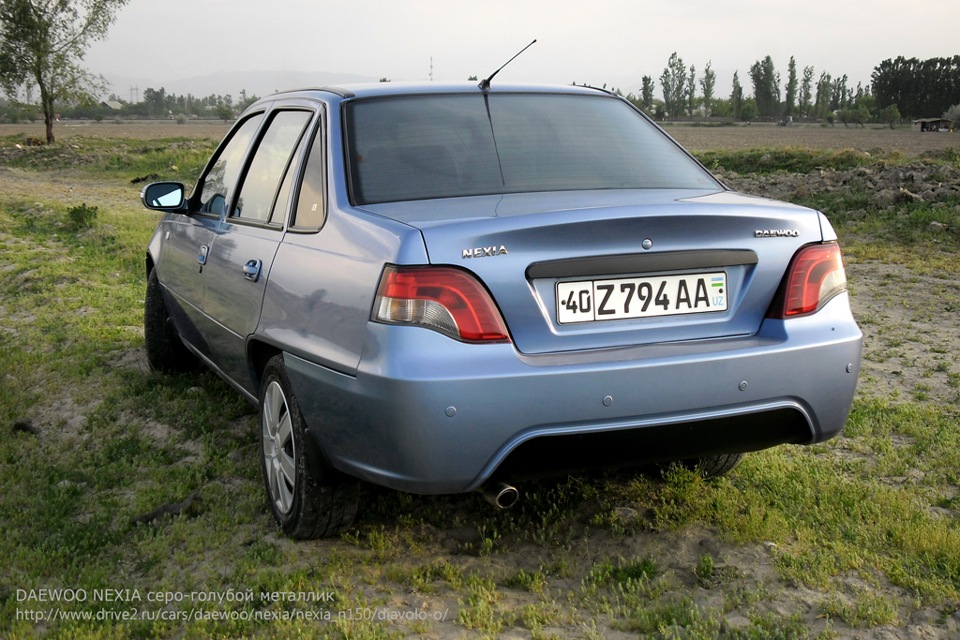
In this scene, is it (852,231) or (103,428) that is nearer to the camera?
(103,428)

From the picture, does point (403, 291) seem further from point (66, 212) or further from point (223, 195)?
point (66, 212)

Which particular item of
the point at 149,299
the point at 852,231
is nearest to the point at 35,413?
the point at 149,299

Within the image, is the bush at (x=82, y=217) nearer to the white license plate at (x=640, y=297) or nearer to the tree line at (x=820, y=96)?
the white license plate at (x=640, y=297)

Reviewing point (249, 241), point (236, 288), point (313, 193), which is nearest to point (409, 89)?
point (313, 193)

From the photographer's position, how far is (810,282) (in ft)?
10.6

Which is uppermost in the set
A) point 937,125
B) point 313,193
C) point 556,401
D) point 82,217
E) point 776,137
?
point 313,193

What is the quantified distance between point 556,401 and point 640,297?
45 cm

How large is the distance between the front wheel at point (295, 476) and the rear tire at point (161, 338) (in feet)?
7.57

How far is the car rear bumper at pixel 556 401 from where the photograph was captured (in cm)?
277

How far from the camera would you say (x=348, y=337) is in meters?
2.97

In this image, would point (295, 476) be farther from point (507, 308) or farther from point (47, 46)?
point (47, 46)

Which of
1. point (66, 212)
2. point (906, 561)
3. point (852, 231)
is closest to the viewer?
point (906, 561)

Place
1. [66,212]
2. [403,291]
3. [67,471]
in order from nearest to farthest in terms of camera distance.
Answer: [403,291] → [67,471] → [66,212]

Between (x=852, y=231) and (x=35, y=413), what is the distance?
400 inches
